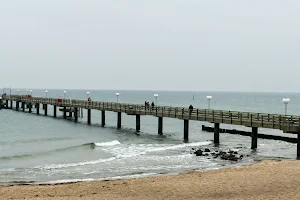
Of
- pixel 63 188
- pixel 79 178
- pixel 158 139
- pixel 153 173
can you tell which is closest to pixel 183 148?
pixel 158 139

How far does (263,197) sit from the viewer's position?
15.5m

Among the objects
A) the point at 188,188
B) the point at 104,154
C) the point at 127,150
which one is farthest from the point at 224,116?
the point at 188,188

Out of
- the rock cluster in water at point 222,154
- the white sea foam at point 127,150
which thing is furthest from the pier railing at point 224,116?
the rock cluster in water at point 222,154

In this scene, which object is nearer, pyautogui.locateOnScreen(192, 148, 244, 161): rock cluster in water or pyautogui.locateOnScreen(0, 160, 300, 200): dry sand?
pyautogui.locateOnScreen(0, 160, 300, 200): dry sand

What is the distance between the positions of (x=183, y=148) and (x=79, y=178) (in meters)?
12.3

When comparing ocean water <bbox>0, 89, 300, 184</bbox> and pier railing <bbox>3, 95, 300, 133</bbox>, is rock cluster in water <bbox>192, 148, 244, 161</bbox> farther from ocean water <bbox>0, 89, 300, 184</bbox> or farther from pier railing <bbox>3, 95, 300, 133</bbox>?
pier railing <bbox>3, 95, 300, 133</bbox>

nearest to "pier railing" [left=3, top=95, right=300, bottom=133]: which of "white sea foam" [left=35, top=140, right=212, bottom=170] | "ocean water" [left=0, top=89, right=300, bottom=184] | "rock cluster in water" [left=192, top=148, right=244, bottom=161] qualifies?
"ocean water" [left=0, top=89, right=300, bottom=184]

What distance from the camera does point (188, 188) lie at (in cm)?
1741

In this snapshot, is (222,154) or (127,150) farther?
(127,150)

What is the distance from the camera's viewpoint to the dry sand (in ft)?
53.4

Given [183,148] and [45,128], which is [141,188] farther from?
[45,128]

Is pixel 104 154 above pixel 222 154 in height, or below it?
below

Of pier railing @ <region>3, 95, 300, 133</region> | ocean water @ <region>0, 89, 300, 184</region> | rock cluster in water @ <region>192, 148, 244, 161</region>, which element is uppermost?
pier railing @ <region>3, 95, 300, 133</region>

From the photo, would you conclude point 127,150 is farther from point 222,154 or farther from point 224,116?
point 224,116
